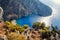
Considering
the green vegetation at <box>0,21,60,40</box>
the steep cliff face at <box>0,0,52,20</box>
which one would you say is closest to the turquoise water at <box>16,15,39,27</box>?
the steep cliff face at <box>0,0,52,20</box>

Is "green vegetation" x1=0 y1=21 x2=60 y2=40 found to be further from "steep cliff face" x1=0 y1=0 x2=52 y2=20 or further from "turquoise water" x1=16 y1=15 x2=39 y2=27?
"steep cliff face" x1=0 y1=0 x2=52 y2=20

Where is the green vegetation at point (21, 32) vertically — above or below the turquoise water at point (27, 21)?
above

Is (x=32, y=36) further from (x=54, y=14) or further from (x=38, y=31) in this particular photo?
(x=54, y=14)

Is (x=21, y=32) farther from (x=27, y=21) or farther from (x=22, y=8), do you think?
(x=22, y=8)

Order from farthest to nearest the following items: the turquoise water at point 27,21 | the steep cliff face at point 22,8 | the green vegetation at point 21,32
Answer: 1. the steep cliff face at point 22,8
2. the turquoise water at point 27,21
3. the green vegetation at point 21,32

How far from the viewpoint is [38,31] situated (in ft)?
43.0

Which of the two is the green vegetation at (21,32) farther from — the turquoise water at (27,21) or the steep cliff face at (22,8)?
the steep cliff face at (22,8)

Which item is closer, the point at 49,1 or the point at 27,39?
the point at 27,39

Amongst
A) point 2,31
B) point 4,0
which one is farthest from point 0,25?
point 4,0

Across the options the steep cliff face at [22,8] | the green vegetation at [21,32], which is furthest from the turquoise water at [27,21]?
the green vegetation at [21,32]

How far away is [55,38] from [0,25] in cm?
296

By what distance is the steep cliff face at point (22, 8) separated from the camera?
30.6 meters

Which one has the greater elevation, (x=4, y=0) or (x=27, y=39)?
(x=4, y=0)

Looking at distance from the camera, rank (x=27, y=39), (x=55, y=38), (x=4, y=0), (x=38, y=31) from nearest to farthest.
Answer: (x=27, y=39) → (x=55, y=38) → (x=38, y=31) → (x=4, y=0)
